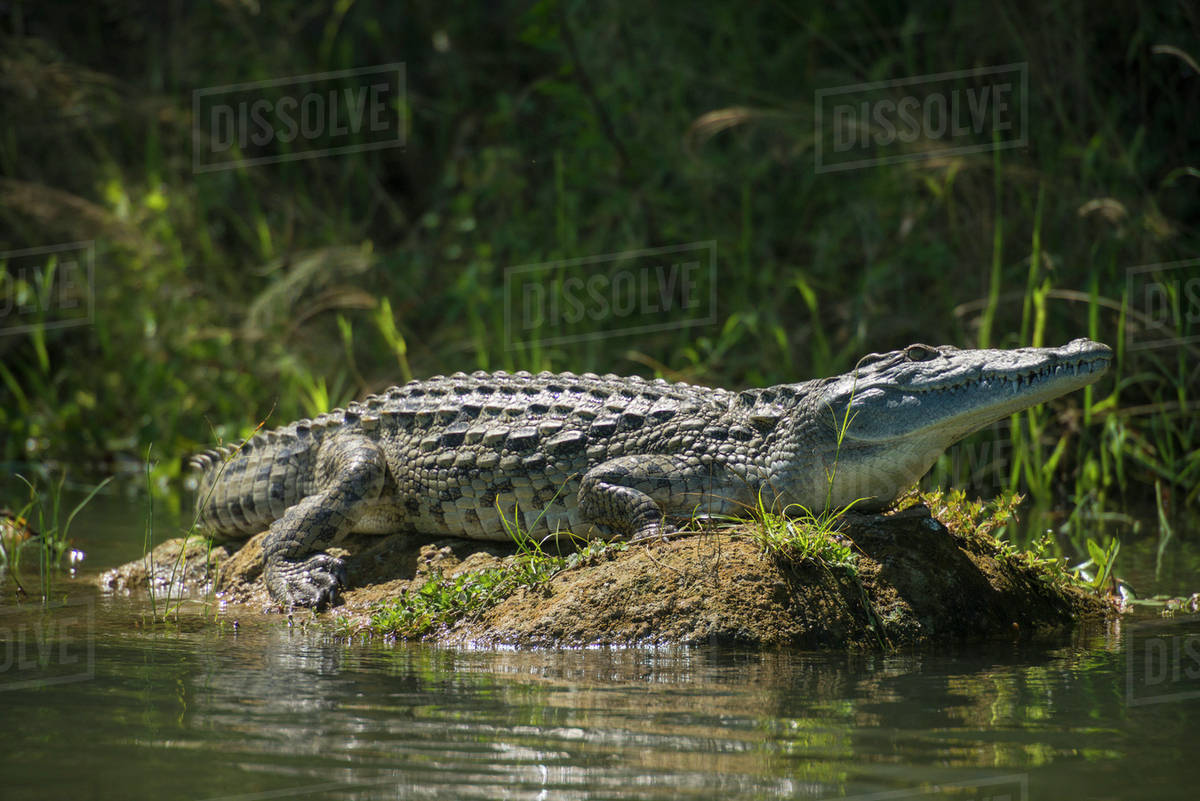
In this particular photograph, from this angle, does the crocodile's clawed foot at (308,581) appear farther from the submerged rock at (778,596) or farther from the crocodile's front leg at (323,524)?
the submerged rock at (778,596)

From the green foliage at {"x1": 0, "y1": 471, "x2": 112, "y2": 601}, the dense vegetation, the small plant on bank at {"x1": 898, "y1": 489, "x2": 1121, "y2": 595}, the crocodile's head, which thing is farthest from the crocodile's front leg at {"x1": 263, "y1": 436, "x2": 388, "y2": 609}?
the dense vegetation

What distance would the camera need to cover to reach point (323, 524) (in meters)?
5.67

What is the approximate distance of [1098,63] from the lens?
9430 mm

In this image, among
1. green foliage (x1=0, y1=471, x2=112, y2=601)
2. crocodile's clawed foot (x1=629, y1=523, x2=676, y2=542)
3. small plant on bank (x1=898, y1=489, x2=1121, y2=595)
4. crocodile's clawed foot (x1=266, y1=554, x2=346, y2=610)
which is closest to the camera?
crocodile's clawed foot (x1=629, y1=523, x2=676, y2=542)

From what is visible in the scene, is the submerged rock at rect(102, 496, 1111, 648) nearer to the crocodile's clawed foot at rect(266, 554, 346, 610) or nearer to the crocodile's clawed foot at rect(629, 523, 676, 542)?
the crocodile's clawed foot at rect(629, 523, 676, 542)

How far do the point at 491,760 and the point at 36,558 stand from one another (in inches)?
181

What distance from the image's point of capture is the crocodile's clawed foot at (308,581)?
5.35 metres

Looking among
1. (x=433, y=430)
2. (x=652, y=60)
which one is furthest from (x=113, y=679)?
(x=652, y=60)

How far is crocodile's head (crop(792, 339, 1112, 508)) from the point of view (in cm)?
477

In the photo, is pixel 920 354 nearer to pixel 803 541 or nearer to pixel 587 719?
pixel 803 541

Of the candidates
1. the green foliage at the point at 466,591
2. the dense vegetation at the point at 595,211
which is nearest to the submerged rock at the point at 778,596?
the green foliage at the point at 466,591

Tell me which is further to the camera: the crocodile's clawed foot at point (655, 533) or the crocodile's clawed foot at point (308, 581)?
the crocodile's clawed foot at point (308, 581)

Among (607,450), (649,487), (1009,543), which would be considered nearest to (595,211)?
(607,450)

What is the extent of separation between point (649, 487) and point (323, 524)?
1571mm
